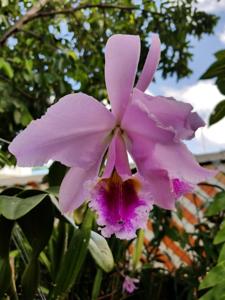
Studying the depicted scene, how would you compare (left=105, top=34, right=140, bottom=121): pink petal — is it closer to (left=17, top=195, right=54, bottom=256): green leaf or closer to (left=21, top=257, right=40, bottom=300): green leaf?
(left=17, top=195, right=54, bottom=256): green leaf

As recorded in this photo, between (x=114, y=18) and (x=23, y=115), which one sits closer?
(x=23, y=115)

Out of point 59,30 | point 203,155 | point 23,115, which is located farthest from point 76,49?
point 203,155

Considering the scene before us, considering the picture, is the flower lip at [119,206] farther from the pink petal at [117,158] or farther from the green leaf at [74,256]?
the green leaf at [74,256]

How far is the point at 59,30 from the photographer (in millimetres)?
3455

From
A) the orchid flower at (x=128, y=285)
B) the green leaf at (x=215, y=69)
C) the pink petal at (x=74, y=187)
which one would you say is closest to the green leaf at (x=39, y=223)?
the pink petal at (x=74, y=187)

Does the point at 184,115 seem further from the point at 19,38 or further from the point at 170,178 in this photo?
the point at 19,38

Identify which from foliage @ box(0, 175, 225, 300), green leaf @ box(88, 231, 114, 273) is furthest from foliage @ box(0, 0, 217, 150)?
green leaf @ box(88, 231, 114, 273)

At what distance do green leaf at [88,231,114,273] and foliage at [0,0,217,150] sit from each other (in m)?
1.78

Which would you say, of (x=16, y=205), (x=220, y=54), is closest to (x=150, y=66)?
(x=16, y=205)

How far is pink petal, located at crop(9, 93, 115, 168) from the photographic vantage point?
0.45m

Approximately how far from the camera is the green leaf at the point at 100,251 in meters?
1.02

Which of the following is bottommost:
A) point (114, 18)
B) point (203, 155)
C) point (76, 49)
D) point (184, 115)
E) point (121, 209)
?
point (203, 155)

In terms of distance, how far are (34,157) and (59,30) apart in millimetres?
3147

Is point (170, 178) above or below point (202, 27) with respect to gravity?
below
